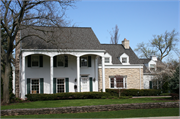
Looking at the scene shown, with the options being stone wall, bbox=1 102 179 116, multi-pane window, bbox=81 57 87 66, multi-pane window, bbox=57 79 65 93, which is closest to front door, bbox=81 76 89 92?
multi-pane window, bbox=81 57 87 66

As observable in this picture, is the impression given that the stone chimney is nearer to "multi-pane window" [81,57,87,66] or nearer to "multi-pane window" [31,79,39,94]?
"multi-pane window" [81,57,87,66]

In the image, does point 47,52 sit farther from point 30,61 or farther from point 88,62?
point 88,62

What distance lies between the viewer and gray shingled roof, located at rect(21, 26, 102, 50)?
23.6 m

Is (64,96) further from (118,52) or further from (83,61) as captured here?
(118,52)

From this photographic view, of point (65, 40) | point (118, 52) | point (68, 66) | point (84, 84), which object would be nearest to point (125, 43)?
point (118, 52)

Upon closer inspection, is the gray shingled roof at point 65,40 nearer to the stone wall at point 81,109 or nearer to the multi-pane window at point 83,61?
the multi-pane window at point 83,61

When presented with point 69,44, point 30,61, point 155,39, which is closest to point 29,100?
point 30,61

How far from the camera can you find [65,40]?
83.8ft

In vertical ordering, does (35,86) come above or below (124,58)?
below

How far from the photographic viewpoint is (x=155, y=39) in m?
45.2

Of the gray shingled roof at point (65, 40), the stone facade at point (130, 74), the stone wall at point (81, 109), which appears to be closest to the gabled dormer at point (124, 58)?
the stone facade at point (130, 74)

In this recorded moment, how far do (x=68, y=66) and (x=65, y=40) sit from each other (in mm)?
3154

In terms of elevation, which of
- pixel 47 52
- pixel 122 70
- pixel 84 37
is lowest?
pixel 122 70

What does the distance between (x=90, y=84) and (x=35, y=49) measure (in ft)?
26.3
